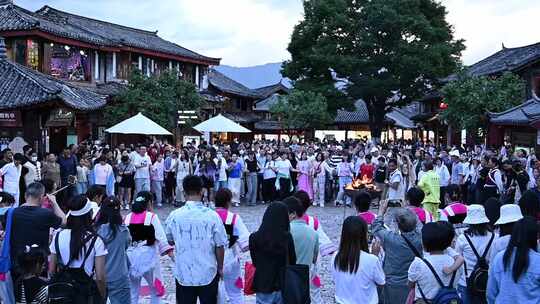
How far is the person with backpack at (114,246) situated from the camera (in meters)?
5.84

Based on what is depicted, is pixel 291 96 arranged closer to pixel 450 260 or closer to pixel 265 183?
pixel 265 183

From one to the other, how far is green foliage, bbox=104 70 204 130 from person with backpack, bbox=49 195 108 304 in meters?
21.2

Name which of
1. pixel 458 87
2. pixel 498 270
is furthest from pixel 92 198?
pixel 458 87

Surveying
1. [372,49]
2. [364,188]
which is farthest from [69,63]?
[372,49]

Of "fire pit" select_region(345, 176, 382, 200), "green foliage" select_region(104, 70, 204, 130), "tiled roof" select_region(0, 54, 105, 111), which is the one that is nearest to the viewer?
"fire pit" select_region(345, 176, 382, 200)

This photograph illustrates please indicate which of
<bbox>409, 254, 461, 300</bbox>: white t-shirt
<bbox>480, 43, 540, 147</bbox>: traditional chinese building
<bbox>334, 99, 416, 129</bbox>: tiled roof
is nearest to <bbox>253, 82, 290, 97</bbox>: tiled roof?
<bbox>334, 99, 416, 129</bbox>: tiled roof

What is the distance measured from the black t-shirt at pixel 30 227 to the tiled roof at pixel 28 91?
12046 mm

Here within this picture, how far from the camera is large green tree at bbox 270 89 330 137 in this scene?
38906mm

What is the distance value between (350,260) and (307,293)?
590 mm

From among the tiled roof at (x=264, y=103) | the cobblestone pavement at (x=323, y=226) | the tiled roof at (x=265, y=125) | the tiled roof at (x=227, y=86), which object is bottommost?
the cobblestone pavement at (x=323, y=226)

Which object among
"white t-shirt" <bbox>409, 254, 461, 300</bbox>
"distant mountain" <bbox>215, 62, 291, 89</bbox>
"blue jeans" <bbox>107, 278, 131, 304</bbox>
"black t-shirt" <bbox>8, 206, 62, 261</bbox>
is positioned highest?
"distant mountain" <bbox>215, 62, 291, 89</bbox>

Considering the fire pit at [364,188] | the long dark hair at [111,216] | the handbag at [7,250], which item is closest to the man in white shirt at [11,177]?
the handbag at [7,250]

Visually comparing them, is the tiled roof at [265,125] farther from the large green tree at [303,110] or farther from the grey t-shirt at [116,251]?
the grey t-shirt at [116,251]

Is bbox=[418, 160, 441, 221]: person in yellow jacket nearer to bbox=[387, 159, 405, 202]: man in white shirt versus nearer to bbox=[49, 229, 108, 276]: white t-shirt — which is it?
bbox=[387, 159, 405, 202]: man in white shirt
